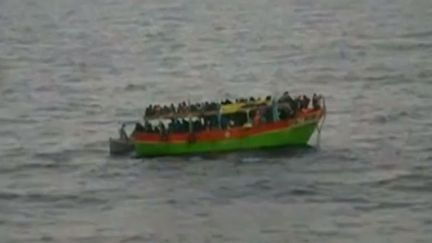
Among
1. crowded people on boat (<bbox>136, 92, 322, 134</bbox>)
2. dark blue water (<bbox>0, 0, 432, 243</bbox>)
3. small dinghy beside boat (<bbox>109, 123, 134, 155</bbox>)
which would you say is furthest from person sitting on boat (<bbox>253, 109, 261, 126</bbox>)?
small dinghy beside boat (<bbox>109, 123, 134, 155</bbox>)

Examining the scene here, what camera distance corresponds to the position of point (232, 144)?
258ft

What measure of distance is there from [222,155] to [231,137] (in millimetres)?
995

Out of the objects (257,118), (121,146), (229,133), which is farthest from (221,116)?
(121,146)

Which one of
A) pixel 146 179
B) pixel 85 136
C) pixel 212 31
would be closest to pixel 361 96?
pixel 85 136

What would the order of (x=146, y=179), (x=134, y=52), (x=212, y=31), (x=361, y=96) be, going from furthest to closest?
(x=212, y=31)
(x=134, y=52)
(x=361, y=96)
(x=146, y=179)

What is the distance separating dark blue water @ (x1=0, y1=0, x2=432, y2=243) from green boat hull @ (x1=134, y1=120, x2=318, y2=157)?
1.56ft

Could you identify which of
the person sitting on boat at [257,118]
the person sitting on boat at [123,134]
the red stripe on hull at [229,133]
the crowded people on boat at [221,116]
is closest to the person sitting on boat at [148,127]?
the crowded people on boat at [221,116]

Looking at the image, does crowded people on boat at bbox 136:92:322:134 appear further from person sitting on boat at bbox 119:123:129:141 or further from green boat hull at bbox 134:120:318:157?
person sitting on boat at bbox 119:123:129:141

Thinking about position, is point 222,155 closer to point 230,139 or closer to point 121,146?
point 230,139

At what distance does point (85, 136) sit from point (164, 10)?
91.2 metres

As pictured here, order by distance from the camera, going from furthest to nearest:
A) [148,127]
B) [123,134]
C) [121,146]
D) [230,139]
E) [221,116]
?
[123,134]
[121,146]
[148,127]
[221,116]
[230,139]

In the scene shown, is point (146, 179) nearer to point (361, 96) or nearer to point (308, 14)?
point (361, 96)

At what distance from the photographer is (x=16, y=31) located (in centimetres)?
16238

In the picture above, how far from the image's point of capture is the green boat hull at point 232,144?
7856cm
